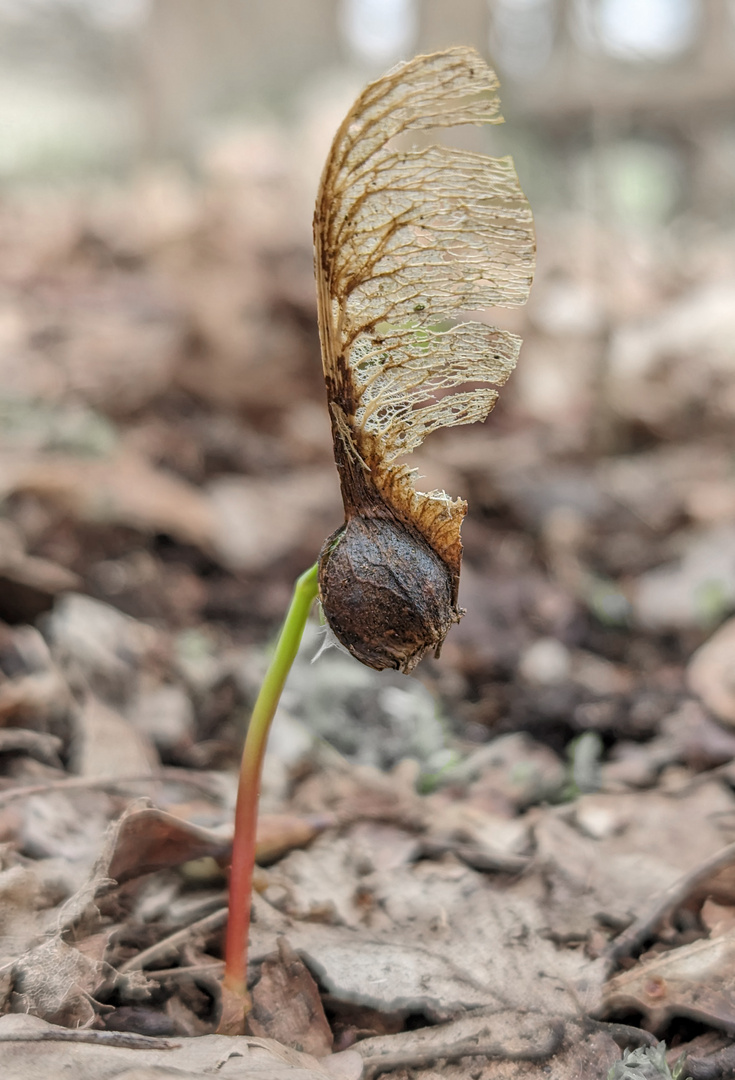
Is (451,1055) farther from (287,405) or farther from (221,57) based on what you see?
(221,57)

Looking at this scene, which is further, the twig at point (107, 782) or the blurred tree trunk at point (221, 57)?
the blurred tree trunk at point (221, 57)

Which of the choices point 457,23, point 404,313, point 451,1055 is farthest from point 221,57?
point 451,1055

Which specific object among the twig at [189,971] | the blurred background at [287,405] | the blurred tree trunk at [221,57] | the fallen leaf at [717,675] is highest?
the blurred tree trunk at [221,57]

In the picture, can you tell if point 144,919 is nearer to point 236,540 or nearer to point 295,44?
point 236,540

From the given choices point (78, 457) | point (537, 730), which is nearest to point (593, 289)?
point (78, 457)

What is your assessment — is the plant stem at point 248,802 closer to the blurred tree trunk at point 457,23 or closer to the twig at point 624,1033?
the twig at point 624,1033

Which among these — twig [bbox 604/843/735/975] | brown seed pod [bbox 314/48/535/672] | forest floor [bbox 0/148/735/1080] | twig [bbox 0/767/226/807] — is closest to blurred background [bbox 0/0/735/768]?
forest floor [bbox 0/148/735/1080]

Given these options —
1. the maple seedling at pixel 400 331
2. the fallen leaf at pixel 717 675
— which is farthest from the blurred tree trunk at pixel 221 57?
the maple seedling at pixel 400 331
